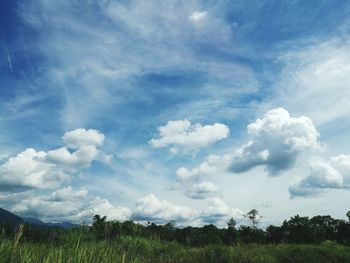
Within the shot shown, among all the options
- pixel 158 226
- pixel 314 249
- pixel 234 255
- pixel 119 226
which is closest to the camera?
pixel 234 255

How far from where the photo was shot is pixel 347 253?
2105 cm

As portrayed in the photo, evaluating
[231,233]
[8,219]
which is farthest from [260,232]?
[8,219]

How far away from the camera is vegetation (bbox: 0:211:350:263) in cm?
805

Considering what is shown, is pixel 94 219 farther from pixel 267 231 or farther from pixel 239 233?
pixel 267 231

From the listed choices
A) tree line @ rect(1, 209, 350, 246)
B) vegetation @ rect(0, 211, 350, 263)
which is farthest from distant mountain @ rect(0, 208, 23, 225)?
tree line @ rect(1, 209, 350, 246)

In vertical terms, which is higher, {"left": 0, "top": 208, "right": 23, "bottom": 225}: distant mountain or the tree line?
the tree line

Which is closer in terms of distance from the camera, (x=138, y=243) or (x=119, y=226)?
(x=138, y=243)

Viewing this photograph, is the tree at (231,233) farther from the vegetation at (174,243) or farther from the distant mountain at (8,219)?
the distant mountain at (8,219)

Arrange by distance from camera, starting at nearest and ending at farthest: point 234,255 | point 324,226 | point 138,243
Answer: point 234,255
point 138,243
point 324,226

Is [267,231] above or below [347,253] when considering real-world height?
above

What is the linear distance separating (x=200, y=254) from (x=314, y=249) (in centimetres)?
684

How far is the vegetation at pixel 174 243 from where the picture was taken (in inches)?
317

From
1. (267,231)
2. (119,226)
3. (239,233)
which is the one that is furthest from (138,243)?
(267,231)

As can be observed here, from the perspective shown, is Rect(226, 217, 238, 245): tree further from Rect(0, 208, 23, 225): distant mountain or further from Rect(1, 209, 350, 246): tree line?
Rect(0, 208, 23, 225): distant mountain
